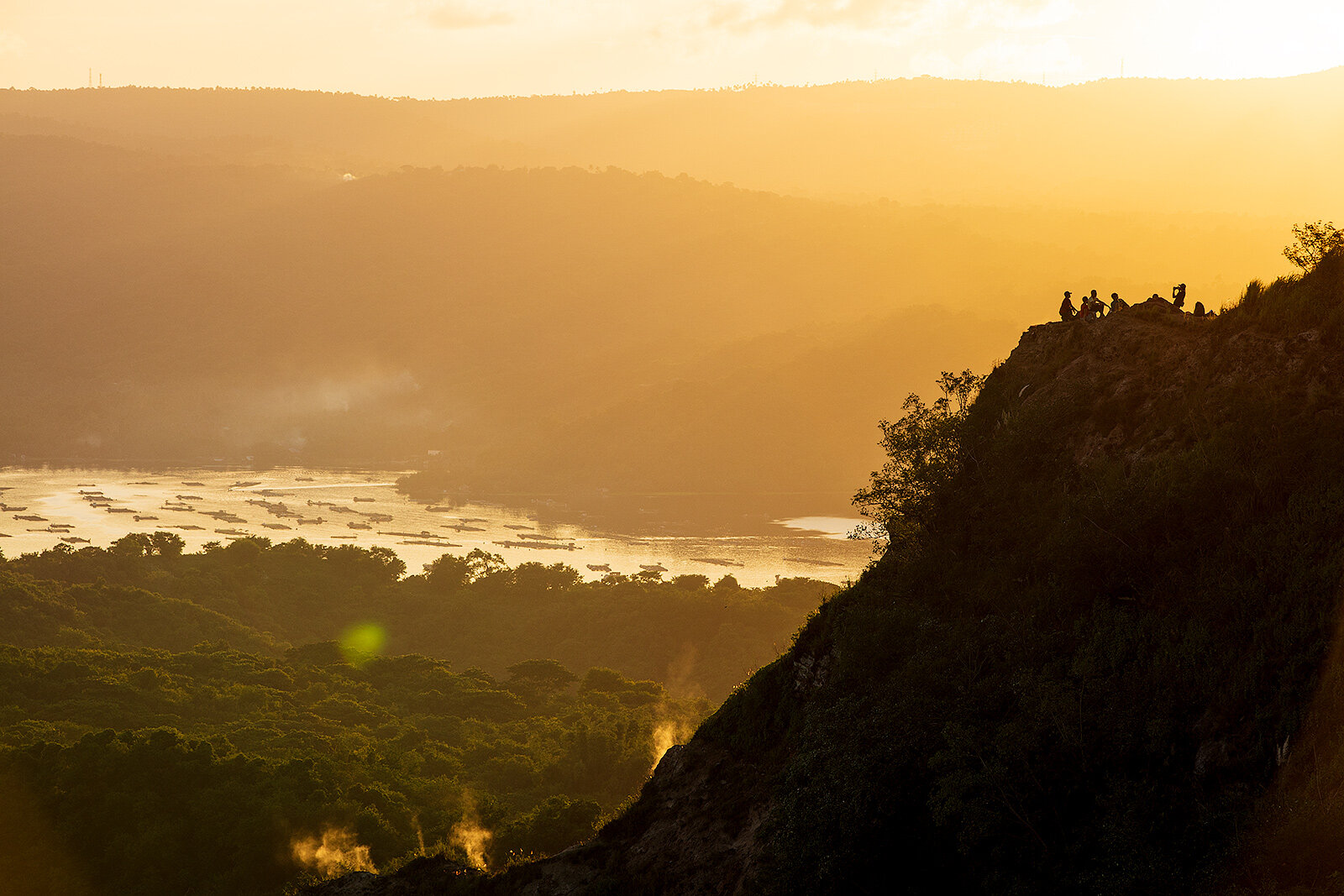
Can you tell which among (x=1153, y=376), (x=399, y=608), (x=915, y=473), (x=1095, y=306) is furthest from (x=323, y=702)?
(x=1153, y=376)

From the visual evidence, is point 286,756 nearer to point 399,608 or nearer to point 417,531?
point 399,608

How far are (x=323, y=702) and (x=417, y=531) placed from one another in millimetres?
94022

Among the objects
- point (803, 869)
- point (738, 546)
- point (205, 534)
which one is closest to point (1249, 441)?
point (803, 869)

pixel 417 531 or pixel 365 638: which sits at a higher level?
pixel 417 531

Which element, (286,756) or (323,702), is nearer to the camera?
(286,756)

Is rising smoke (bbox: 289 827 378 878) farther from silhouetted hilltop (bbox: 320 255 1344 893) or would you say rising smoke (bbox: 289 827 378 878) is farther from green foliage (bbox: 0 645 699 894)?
silhouetted hilltop (bbox: 320 255 1344 893)

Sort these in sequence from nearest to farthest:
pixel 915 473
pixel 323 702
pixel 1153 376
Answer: pixel 1153 376, pixel 915 473, pixel 323 702

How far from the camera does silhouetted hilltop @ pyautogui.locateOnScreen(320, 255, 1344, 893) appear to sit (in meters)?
15.0

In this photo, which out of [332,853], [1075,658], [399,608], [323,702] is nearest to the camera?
[1075,658]

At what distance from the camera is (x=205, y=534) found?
142 metres

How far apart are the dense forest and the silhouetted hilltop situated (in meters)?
14.5

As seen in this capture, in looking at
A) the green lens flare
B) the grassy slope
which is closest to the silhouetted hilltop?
the grassy slope

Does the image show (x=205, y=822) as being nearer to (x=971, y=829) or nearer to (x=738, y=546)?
(x=971, y=829)

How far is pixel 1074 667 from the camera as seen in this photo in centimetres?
1802
